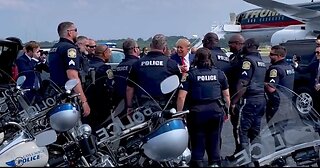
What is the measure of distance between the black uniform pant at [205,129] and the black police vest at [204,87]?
82 millimetres

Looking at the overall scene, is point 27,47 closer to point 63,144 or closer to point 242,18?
point 63,144

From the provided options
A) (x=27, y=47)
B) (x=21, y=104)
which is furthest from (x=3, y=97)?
(x=27, y=47)

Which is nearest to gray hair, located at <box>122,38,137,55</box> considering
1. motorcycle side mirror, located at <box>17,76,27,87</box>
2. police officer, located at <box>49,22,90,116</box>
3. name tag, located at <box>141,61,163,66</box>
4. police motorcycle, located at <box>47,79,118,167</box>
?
police officer, located at <box>49,22,90,116</box>

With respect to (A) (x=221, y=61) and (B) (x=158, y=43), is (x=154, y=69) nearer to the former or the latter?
(B) (x=158, y=43)

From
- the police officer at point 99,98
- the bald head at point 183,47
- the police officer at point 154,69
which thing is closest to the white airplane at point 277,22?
the bald head at point 183,47

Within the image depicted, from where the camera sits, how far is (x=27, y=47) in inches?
343

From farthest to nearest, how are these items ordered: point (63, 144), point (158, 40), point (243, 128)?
point (158, 40) → point (243, 128) → point (63, 144)

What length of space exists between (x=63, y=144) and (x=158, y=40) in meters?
2.02

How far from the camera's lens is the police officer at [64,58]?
5562mm

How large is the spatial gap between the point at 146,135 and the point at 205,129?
2.18m

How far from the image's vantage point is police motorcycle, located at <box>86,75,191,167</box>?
3184 millimetres

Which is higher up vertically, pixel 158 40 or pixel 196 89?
pixel 158 40

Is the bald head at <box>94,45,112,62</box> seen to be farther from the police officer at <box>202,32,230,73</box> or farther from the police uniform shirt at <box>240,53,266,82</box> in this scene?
the police uniform shirt at <box>240,53,266,82</box>

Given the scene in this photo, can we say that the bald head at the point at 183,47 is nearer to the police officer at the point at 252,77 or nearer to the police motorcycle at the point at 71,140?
the police officer at the point at 252,77
